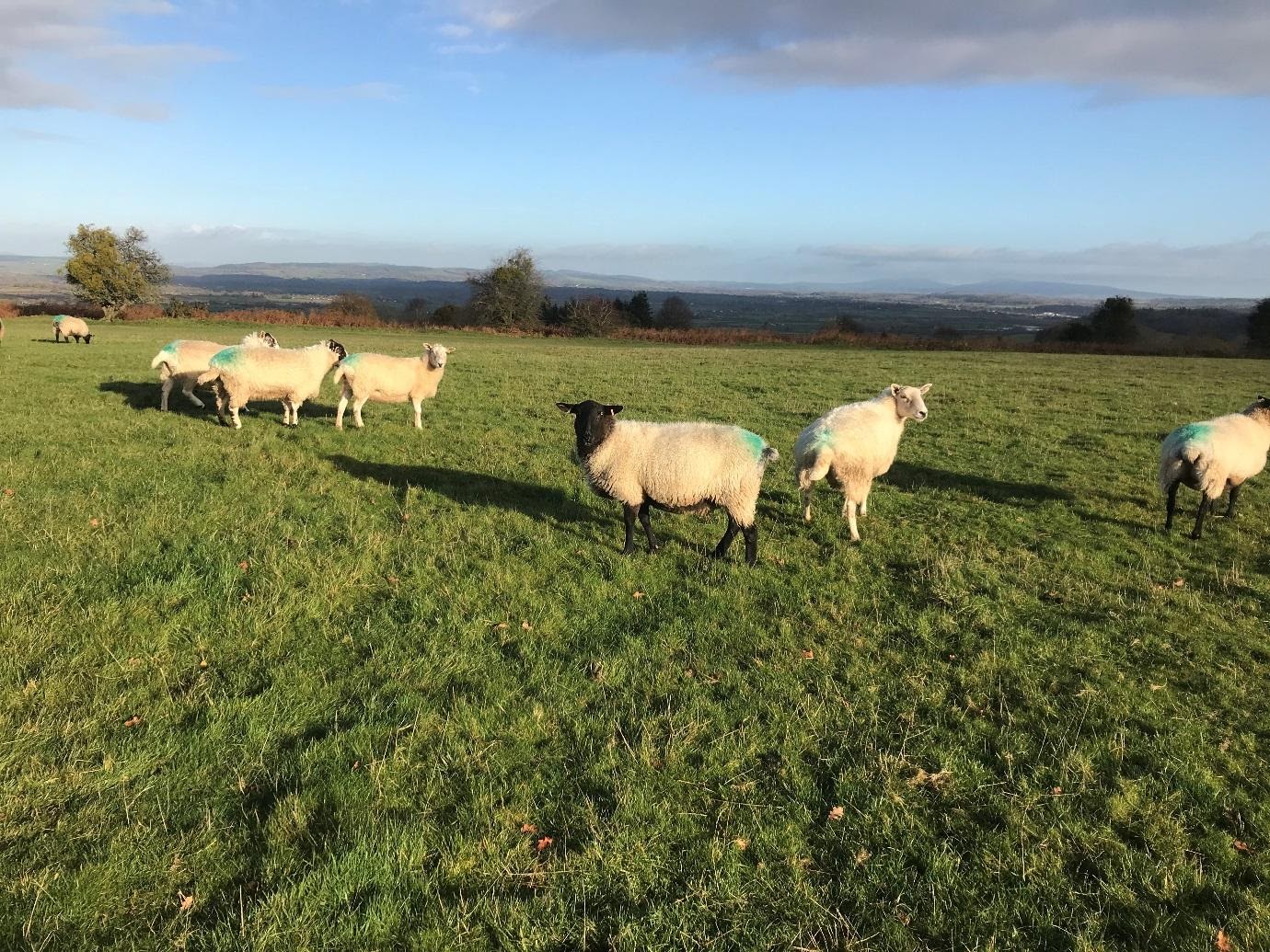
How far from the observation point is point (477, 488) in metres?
10.9

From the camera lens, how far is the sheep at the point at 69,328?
3366 cm

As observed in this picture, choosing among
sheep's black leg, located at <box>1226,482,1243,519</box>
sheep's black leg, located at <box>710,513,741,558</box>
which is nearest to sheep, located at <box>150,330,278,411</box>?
sheep's black leg, located at <box>710,513,741,558</box>

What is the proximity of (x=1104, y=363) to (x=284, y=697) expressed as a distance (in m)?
48.3

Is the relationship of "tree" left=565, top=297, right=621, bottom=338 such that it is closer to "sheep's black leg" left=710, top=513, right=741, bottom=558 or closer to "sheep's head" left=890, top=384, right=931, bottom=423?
"sheep's head" left=890, top=384, right=931, bottom=423

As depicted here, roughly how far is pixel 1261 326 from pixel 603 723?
268 ft

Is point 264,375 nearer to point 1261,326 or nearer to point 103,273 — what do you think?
point 103,273

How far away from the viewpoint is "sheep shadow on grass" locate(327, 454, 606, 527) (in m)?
9.95

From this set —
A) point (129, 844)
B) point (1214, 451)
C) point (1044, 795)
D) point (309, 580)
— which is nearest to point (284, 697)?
point (129, 844)

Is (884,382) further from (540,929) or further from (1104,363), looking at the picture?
(540,929)

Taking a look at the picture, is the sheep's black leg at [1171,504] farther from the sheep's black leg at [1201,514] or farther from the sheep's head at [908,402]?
the sheep's head at [908,402]

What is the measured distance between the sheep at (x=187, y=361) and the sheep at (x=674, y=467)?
10843mm

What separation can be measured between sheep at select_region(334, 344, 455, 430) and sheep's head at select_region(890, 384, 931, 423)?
1017 centimetres

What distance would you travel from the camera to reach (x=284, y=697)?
199 inches

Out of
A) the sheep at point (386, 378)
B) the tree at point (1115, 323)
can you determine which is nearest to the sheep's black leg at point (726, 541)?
the sheep at point (386, 378)
